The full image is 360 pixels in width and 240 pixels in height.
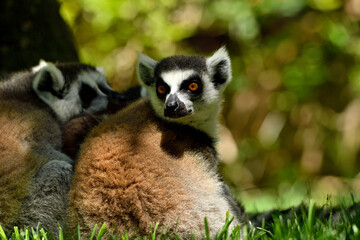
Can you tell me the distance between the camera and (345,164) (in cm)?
977

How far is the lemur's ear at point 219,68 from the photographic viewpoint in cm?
389

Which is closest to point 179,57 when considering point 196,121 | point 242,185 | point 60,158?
point 196,121

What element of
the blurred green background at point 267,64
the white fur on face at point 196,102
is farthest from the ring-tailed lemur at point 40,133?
the blurred green background at point 267,64

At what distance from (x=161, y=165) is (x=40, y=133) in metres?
1.45

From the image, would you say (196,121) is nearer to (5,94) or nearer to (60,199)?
(60,199)

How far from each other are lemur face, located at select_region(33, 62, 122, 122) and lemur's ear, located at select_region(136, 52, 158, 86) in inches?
24.0

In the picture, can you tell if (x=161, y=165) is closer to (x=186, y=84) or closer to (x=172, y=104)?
(x=172, y=104)

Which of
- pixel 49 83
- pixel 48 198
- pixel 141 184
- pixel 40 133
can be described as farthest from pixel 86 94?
pixel 141 184

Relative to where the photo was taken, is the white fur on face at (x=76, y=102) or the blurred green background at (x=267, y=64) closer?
the white fur on face at (x=76, y=102)

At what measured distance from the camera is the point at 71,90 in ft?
15.2

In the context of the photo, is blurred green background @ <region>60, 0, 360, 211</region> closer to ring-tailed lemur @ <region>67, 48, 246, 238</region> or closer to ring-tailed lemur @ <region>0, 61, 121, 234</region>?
ring-tailed lemur @ <region>0, 61, 121, 234</region>

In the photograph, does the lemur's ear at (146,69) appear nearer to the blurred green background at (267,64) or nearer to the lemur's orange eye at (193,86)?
the lemur's orange eye at (193,86)

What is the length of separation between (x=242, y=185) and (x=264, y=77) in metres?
2.77

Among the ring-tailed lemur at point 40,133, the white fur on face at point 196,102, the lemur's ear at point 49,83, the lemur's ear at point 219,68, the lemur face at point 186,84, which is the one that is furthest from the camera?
the lemur's ear at point 49,83
